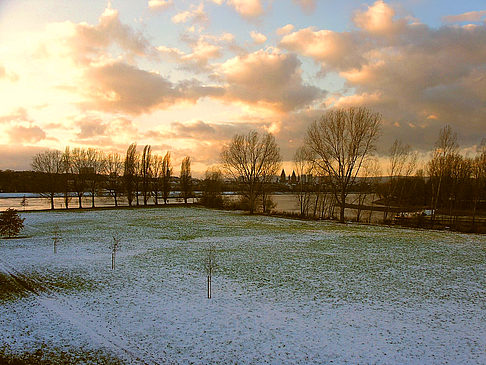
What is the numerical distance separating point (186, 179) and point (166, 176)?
459 cm

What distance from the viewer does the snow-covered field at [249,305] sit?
7.84 meters

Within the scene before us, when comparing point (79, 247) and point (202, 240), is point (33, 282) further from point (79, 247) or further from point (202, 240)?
point (202, 240)

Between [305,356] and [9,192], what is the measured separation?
120m

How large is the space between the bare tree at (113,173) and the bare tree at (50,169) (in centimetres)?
899

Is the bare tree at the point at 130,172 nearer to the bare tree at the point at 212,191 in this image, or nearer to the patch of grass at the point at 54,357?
the bare tree at the point at 212,191

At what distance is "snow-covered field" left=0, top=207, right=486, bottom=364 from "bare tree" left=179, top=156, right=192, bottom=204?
47489mm

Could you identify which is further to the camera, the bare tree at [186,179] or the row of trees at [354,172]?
the bare tree at [186,179]

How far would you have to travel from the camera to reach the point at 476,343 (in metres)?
8.13

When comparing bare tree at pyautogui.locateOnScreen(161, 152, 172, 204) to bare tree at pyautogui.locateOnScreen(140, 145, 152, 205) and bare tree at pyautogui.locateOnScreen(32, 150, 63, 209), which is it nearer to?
bare tree at pyautogui.locateOnScreen(140, 145, 152, 205)

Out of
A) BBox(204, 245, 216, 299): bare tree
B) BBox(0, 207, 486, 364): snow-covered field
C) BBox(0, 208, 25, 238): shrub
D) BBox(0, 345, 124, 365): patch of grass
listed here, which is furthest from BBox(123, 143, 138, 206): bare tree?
BBox(0, 345, 124, 365): patch of grass

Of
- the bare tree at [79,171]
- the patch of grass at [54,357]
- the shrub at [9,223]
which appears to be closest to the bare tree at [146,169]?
the bare tree at [79,171]

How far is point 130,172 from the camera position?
61750 mm

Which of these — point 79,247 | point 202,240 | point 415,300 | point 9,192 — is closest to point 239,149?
point 202,240

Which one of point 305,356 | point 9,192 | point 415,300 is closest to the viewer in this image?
point 305,356
